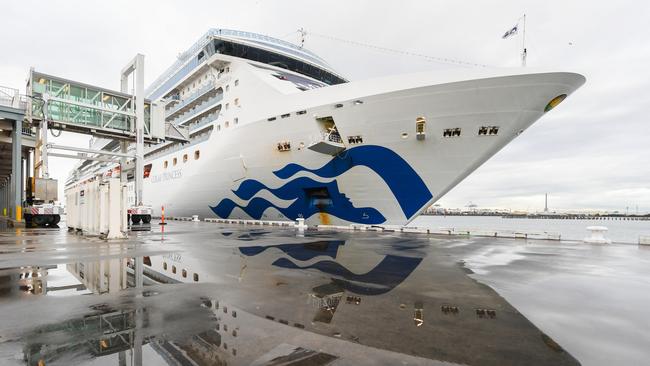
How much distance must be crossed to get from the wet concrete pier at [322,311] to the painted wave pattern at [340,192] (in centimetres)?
837

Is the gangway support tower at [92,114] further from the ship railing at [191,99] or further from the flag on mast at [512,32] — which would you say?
the flag on mast at [512,32]

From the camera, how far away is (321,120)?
59.9 ft

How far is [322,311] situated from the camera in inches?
180

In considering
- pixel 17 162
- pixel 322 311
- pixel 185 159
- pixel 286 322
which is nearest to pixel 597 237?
pixel 322 311

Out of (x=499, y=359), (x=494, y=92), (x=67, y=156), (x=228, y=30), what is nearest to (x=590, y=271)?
(x=499, y=359)

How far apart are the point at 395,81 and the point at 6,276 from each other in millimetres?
15171

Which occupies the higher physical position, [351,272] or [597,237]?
[351,272]

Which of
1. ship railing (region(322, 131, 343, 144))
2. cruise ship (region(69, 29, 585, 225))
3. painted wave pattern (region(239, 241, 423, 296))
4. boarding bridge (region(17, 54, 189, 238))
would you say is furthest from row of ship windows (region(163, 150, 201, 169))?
painted wave pattern (region(239, 241, 423, 296))

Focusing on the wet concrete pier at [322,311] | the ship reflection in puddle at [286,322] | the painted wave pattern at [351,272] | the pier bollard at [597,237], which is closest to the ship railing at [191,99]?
the painted wave pattern at [351,272]

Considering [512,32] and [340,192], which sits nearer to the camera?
[512,32]

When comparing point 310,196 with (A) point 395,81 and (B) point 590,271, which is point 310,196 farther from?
(B) point 590,271

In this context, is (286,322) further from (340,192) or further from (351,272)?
(340,192)

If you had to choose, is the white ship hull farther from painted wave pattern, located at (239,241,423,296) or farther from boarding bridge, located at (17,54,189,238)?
painted wave pattern, located at (239,241,423,296)

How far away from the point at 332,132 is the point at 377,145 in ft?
8.26
